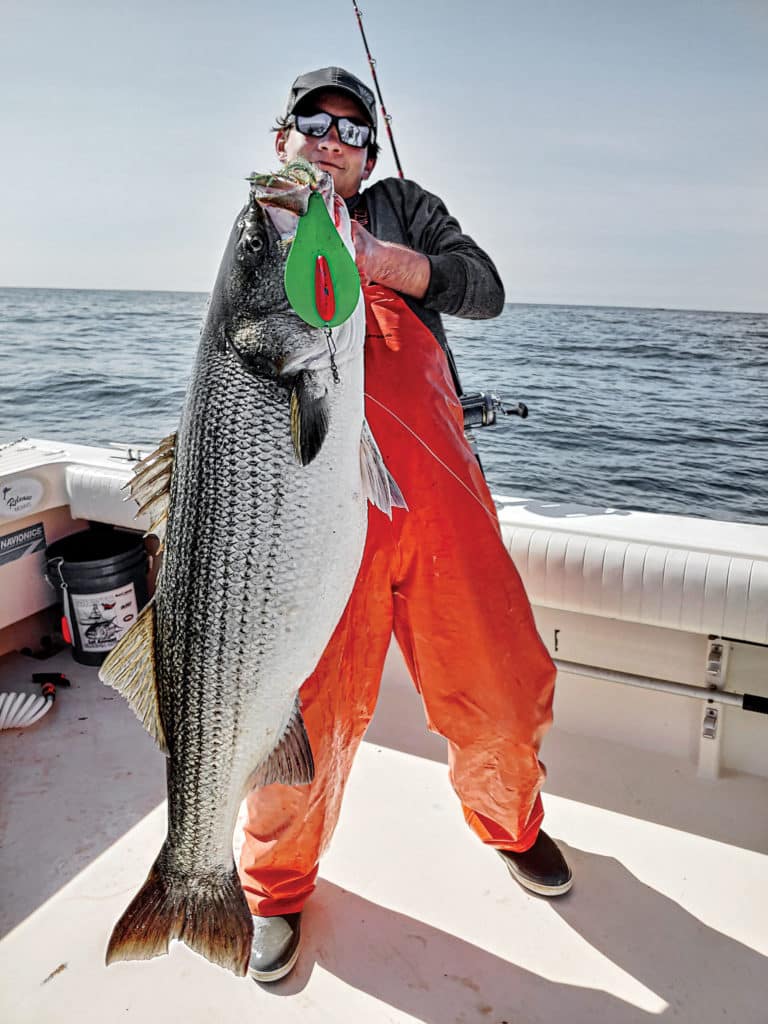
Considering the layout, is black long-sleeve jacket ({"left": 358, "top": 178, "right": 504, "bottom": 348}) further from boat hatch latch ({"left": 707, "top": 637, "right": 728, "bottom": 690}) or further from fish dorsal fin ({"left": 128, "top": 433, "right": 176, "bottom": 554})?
boat hatch latch ({"left": 707, "top": 637, "right": 728, "bottom": 690})

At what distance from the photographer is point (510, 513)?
3.55 metres

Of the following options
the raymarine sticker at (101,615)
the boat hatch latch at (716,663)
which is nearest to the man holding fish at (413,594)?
the boat hatch latch at (716,663)

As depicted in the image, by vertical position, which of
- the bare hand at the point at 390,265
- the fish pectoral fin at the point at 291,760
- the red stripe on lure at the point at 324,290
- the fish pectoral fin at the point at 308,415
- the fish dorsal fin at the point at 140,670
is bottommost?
the fish pectoral fin at the point at 291,760

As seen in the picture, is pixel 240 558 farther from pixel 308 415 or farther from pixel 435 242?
pixel 435 242

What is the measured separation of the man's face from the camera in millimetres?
2357

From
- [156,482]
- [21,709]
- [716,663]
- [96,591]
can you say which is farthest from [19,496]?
[716,663]

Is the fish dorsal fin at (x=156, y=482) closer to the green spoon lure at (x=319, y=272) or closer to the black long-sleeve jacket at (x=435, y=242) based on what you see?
the green spoon lure at (x=319, y=272)

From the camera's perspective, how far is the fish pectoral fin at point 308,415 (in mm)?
1527

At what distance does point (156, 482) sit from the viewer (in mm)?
1794

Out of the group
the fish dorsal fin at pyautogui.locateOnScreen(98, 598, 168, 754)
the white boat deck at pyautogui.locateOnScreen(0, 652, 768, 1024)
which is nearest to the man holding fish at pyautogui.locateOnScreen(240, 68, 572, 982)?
the white boat deck at pyautogui.locateOnScreen(0, 652, 768, 1024)

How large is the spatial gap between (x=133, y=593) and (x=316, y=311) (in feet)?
10.5

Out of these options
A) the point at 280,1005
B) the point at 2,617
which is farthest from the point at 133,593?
the point at 280,1005

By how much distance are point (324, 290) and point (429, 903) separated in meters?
2.19

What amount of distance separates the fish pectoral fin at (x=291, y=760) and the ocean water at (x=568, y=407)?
1037 cm
